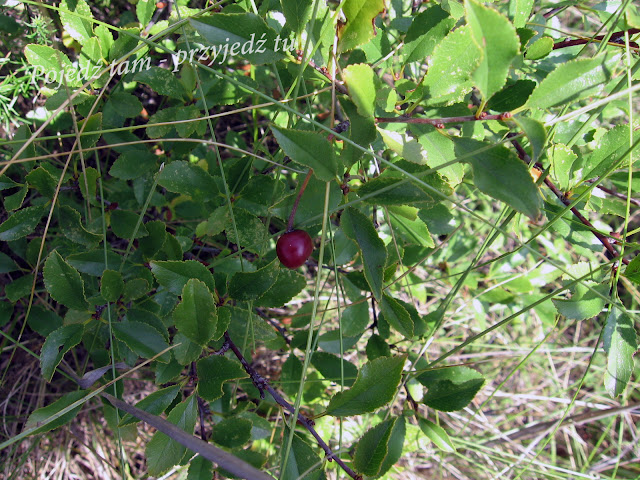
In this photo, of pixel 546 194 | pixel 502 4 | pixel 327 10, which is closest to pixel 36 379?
pixel 327 10

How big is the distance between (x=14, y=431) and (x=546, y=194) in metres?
1.83

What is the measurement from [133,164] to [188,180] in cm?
30

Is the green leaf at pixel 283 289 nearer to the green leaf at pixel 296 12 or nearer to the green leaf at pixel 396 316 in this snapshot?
the green leaf at pixel 396 316

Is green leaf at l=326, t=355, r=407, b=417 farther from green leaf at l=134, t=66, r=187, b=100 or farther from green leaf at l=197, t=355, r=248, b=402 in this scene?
green leaf at l=134, t=66, r=187, b=100

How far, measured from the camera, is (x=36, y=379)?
171 centimetres

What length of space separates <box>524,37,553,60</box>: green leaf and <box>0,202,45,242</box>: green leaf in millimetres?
1152

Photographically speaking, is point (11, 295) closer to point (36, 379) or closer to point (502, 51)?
point (36, 379)

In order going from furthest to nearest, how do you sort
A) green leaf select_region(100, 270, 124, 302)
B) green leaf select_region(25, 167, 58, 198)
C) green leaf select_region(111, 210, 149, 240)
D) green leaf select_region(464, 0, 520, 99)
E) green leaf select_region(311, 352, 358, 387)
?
1. green leaf select_region(311, 352, 358, 387)
2. green leaf select_region(111, 210, 149, 240)
3. green leaf select_region(25, 167, 58, 198)
4. green leaf select_region(100, 270, 124, 302)
5. green leaf select_region(464, 0, 520, 99)

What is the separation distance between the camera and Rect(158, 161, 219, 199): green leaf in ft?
3.33

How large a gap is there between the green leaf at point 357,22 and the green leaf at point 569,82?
1.03 ft

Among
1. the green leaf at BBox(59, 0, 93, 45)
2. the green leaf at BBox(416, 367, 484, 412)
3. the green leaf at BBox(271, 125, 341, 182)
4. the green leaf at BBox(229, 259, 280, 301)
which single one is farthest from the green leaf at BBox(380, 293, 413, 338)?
the green leaf at BBox(59, 0, 93, 45)

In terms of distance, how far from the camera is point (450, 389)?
42.7 inches

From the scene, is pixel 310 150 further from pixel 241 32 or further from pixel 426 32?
pixel 426 32

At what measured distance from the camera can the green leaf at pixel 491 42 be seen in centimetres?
64
